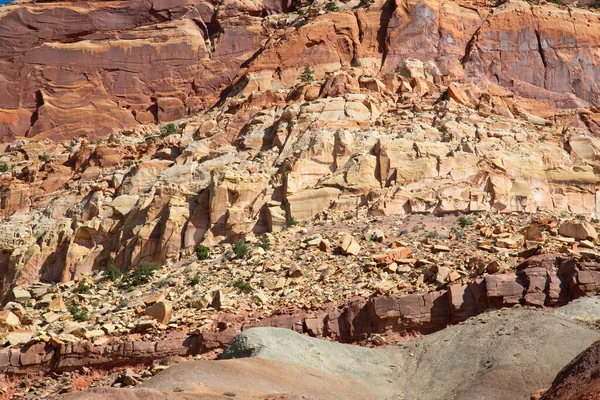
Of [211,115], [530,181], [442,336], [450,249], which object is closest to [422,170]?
[530,181]

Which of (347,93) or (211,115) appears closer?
(347,93)

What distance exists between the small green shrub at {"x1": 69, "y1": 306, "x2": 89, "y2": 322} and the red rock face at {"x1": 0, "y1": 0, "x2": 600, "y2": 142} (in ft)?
77.8

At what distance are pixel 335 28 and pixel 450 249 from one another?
27.4 meters

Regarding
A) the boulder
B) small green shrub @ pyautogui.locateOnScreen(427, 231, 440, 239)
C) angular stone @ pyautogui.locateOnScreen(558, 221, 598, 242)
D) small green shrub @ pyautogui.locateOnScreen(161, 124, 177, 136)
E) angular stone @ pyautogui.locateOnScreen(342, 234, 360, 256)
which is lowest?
the boulder

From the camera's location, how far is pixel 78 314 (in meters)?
31.0

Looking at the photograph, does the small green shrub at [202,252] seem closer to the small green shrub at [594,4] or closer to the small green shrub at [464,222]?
the small green shrub at [464,222]

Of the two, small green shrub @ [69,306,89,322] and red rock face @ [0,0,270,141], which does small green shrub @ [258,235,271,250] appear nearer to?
small green shrub @ [69,306,89,322]

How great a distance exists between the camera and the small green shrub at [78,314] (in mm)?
30484

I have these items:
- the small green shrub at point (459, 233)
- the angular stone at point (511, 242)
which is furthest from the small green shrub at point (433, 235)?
the angular stone at point (511, 242)

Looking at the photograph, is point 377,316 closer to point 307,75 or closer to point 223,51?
point 307,75

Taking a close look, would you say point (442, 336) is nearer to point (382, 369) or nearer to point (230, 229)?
point (382, 369)

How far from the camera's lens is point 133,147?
51906 millimetres

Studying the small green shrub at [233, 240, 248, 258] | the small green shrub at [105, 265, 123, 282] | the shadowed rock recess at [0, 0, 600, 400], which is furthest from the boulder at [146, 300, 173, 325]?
the small green shrub at [105, 265, 123, 282]

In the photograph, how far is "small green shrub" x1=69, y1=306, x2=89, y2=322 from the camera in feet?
100
